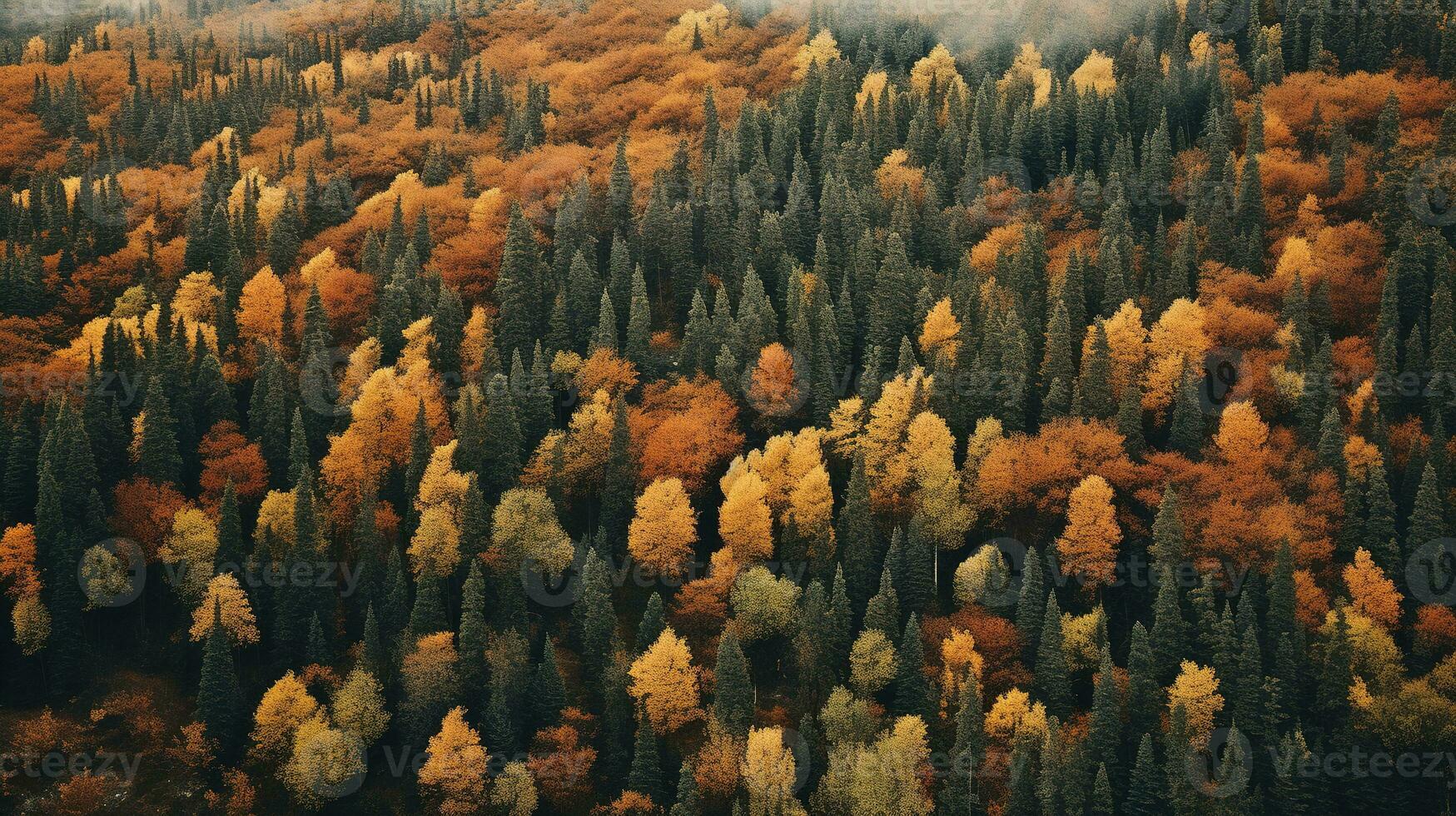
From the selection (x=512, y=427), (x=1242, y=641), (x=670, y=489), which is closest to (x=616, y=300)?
(x=512, y=427)

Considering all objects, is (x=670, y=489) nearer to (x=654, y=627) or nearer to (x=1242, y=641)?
(x=654, y=627)

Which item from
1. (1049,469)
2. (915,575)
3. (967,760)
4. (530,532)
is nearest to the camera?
(967,760)

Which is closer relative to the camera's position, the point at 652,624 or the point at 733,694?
the point at 733,694

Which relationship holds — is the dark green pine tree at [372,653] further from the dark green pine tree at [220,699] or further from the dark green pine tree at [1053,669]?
the dark green pine tree at [1053,669]

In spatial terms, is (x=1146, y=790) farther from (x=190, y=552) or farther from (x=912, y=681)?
(x=190, y=552)

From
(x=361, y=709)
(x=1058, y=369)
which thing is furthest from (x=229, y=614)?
(x=1058, y=369)

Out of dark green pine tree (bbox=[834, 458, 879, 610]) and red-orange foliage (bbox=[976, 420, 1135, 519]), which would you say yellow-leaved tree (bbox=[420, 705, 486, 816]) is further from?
red-orange foliage (bbox=[976, 420, 1135, 519])
